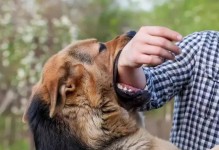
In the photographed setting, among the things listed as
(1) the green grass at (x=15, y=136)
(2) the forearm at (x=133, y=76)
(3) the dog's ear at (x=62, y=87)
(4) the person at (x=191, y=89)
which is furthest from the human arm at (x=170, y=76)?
(1) the green grass at (x=15, y=136)

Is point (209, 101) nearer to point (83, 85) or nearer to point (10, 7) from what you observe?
point (83, 85)

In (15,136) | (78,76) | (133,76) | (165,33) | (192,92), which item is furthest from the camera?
(15,136)

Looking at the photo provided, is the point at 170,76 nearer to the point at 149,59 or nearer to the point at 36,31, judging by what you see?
the point at 149,59

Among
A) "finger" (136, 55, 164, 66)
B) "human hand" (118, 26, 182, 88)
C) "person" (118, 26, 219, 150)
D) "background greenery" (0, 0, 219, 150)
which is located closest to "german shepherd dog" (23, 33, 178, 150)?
"person" (118, 26, 219, 150)

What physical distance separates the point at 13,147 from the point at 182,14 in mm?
2511

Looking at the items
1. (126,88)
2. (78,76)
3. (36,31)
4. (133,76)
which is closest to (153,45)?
(133,76)

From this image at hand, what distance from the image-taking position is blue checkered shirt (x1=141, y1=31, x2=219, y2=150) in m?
2.74

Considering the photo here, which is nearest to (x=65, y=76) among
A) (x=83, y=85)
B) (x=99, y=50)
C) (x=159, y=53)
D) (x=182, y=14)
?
(x=83, y=85)

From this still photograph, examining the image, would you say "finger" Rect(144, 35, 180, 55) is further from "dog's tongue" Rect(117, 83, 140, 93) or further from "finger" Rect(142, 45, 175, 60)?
"dog's tongue" Rect(117, 83, 140, 93)

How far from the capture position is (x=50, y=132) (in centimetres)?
255

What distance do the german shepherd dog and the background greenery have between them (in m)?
4.41

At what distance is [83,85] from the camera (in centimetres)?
264

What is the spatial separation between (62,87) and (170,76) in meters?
0.52

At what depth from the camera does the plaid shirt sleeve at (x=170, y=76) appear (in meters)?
2.74
